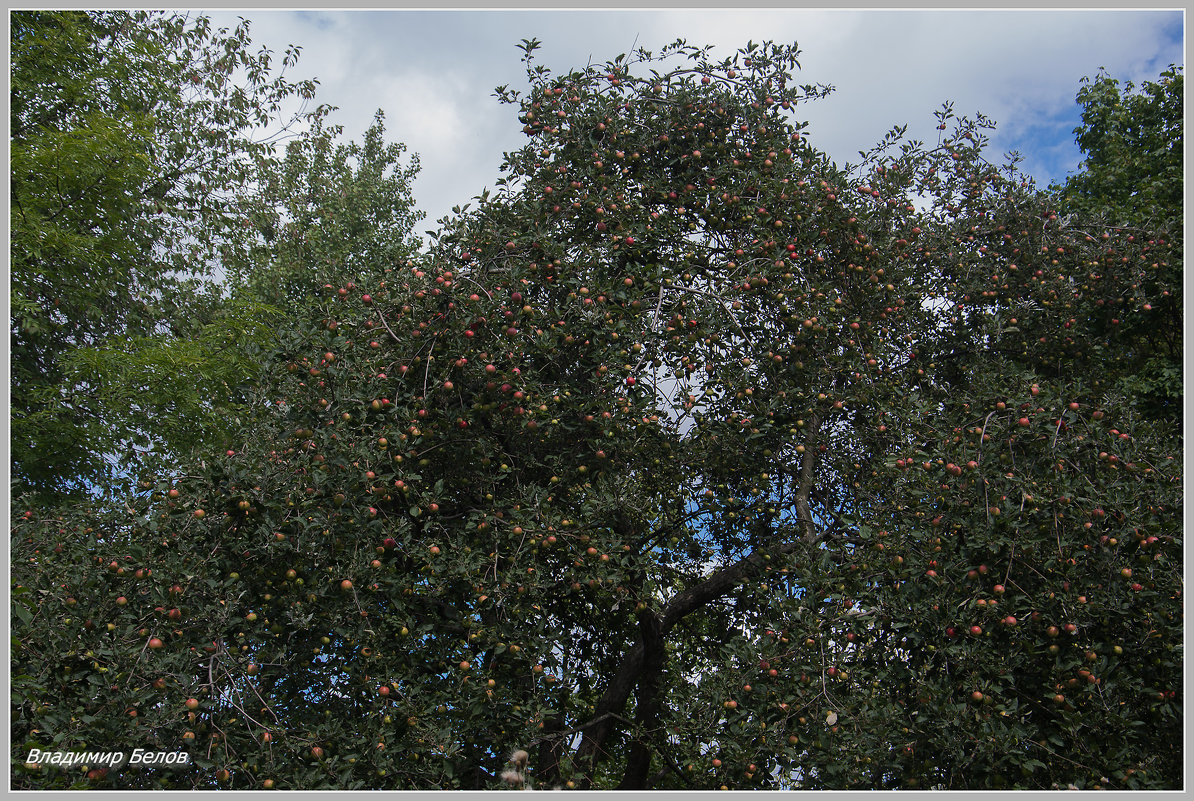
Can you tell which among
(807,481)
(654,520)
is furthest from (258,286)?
(807,481)

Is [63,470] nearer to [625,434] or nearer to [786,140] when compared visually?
[625,434]

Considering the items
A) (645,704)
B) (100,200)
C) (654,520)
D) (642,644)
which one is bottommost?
(645,704)

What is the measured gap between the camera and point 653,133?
566 centimetres

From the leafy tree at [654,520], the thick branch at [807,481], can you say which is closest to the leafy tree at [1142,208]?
the leafy tree at [654,520]

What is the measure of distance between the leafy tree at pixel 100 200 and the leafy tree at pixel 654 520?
11.2ft

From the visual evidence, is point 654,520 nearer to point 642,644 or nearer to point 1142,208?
point 642,644

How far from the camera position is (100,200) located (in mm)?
8477

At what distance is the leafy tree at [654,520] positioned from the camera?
354cm

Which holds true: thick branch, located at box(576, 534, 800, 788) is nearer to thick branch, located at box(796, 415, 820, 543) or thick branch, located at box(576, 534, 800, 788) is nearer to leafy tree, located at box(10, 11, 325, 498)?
thick branch, located at box(796, 415, 820, 543)

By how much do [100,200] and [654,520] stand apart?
23.5ft

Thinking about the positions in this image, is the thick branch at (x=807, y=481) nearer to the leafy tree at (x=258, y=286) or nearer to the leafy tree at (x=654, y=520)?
the leafy tree at (x=654, y=520)

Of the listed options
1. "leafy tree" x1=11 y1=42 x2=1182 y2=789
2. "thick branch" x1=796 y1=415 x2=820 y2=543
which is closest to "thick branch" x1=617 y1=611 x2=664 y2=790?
"leafy tree" x1=11 y1=42 x2=1182 y2=789

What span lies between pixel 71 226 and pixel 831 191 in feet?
25.5

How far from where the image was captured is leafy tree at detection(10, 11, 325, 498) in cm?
768
